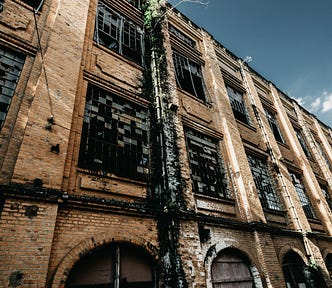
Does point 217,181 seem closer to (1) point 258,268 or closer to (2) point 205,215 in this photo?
(2) point 205,215

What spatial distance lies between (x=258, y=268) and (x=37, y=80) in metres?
7.16

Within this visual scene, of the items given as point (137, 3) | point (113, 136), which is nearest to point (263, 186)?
point (113, 136)

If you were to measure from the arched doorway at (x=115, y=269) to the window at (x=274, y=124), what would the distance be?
10.7m

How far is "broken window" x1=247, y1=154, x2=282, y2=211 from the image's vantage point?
8330 mm

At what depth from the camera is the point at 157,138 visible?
6.31 metres

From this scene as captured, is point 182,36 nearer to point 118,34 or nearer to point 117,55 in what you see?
point 118,34

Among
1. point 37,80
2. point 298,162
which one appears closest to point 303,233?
point 298,162

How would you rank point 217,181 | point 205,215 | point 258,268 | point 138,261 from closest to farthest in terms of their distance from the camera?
point 138,261, point 205,215, point 258,268, point 217,181

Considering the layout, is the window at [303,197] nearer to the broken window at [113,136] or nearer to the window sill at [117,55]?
the broken window at [113,136]

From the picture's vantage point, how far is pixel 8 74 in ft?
15.1

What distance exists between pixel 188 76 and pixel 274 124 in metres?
6.82

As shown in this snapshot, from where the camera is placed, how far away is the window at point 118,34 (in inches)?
287

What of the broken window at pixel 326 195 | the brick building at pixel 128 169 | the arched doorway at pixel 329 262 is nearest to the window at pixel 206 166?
the brick building at pixel 128 169

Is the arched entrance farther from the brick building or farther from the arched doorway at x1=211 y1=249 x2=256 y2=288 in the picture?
→ the arched doorway at x1=211 y1=249 x2=256 y2=288
